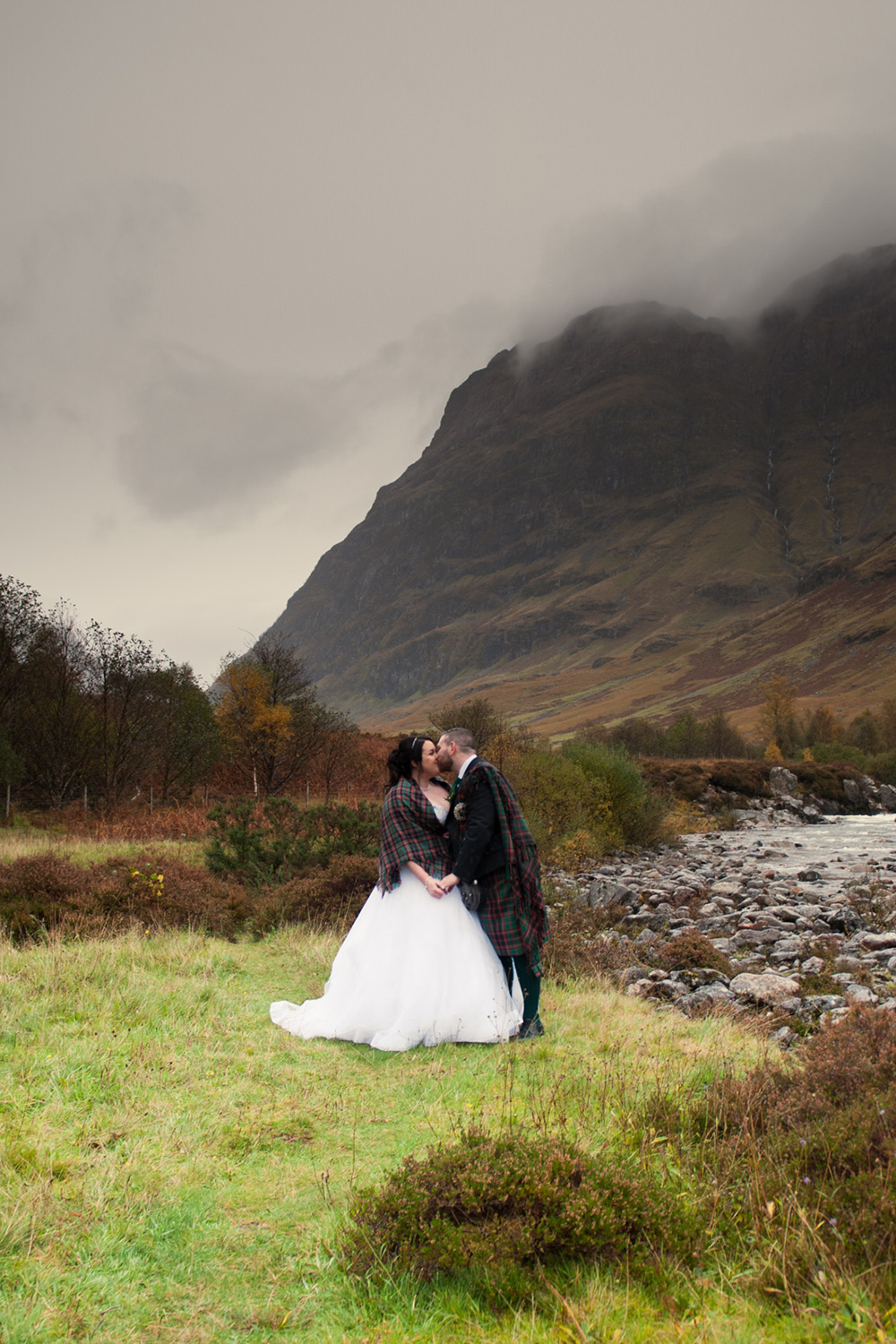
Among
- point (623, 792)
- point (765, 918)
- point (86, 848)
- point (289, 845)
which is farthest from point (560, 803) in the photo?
point (86, 848)

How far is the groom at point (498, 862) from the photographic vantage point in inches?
271

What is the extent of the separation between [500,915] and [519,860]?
0.52 meters

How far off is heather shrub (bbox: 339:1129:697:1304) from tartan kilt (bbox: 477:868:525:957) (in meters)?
2.97

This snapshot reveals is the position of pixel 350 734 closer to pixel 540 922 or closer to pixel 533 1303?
pixel 540 922

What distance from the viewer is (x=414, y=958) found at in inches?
273

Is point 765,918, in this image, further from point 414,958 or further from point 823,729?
point 823,729

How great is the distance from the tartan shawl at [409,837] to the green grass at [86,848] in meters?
10.7

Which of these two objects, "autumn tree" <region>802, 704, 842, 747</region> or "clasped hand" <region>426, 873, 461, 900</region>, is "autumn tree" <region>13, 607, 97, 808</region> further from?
"autumn tree" <region>802, 704, 842, 747</region>

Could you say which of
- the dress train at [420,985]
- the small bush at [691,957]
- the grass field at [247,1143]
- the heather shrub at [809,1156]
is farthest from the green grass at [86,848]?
the heather shrub at [809,1156]

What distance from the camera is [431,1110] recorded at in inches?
215

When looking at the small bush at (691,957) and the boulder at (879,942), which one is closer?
the small bush at (691,957)

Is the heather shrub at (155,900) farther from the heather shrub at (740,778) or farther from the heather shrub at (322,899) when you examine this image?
the heather shrub at (740,778)

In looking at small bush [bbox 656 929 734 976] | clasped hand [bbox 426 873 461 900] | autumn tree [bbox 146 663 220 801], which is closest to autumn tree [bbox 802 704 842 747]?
autumn tree [bbox 146 663 220 801]

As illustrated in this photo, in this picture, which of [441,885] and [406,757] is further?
[406,757]
